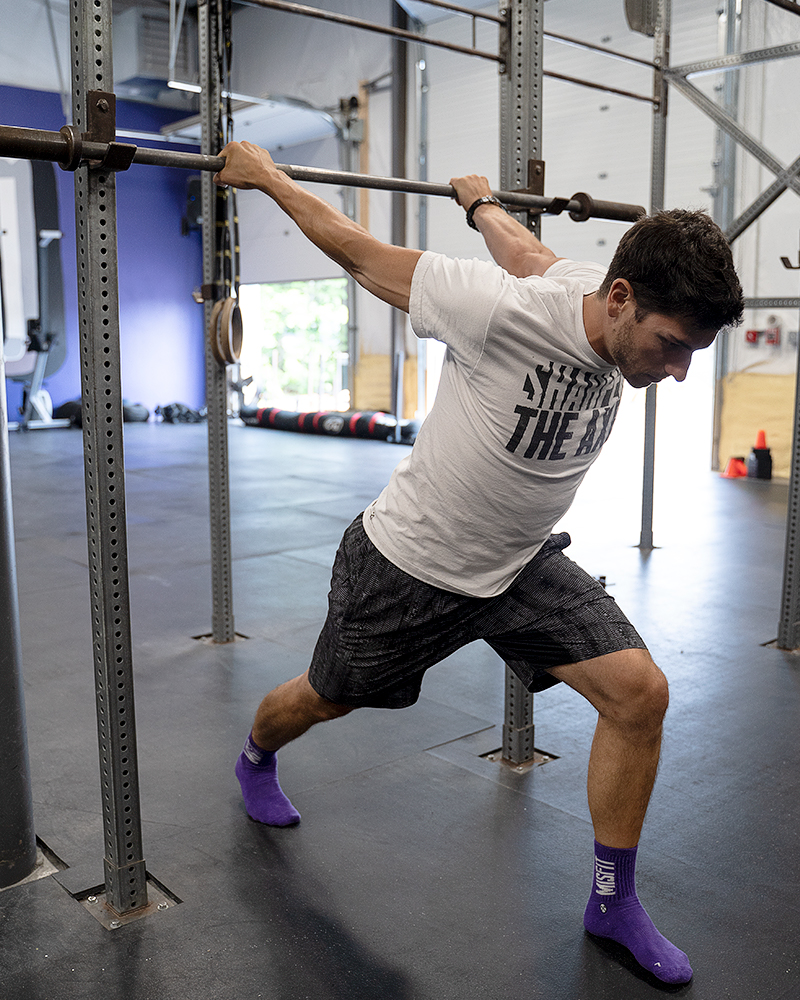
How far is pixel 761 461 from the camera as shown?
26.7 ft

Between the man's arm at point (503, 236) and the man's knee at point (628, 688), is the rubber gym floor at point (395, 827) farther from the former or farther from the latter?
the man's arm at point (503, 236)

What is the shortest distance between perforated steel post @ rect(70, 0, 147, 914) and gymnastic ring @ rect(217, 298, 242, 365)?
1.49 metres

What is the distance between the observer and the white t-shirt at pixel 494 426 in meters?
1.70

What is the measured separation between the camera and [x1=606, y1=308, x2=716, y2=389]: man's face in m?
1.60

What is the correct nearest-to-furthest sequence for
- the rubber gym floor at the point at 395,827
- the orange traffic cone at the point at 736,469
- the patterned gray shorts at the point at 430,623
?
the rubber gym floor at the point at 395,827 → the patterned gray shorts at the point at 430,623 → the orange traffic cone at the point at 736,469

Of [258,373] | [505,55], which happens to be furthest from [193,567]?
[258,373]

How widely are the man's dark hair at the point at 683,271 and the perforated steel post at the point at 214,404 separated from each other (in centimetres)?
203

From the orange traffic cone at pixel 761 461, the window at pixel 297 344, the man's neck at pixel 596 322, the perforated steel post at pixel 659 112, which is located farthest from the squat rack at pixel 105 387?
the window at pixel 297 344

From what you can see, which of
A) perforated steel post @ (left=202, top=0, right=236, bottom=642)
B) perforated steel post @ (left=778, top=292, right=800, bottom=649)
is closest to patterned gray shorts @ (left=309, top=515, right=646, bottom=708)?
perforated steel post @ (left=202, top=0, right=236, bottom=642)

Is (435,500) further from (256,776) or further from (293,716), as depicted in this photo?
(256,776)

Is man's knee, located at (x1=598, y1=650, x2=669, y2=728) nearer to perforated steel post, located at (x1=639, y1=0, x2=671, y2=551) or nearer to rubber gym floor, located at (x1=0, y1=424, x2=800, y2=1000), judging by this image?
rubber gym floor, located at (x1=0, y1=424, x2=800, y2=1000)

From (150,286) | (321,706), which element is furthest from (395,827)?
(150,286)

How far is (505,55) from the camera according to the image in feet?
8.09

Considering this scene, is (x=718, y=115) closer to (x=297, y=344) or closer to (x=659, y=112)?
(x=659, y=112)
